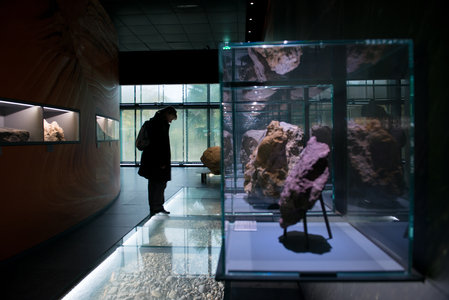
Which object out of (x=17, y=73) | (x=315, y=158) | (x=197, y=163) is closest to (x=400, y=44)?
(x=315, y=158)

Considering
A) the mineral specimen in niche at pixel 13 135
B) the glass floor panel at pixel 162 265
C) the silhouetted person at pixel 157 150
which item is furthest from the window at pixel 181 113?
the mineral specimen in niche at pixel 13 135

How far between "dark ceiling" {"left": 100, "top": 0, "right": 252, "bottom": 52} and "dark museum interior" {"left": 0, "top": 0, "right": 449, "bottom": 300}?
0.14 feet

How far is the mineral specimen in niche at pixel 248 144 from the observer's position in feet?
5.46

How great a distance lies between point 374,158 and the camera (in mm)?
1155

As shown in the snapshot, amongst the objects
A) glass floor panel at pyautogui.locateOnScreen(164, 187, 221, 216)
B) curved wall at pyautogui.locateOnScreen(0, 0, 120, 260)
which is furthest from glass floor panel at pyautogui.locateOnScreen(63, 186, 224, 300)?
curved wall at pyautogui.locateOnScreen(0, 0, 120, 260)

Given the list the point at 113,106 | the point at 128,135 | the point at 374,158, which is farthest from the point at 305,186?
the point at 128,135

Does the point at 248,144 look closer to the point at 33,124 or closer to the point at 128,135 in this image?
the point at 33,124

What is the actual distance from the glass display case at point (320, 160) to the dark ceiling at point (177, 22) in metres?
4.39

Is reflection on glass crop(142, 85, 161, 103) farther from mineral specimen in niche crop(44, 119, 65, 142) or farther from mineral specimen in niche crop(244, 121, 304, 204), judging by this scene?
mineral specimen in niche crop(244, 121, 304, 204)

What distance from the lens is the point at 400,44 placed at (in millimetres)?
1010

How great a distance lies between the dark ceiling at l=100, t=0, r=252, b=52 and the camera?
19.6 ft

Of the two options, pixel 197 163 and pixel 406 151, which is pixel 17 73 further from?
pixel 197 163

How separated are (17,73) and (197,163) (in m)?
11.0

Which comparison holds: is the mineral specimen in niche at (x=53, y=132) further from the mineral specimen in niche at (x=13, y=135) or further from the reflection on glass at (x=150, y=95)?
the reflection on glass at (x=150, y=95)
